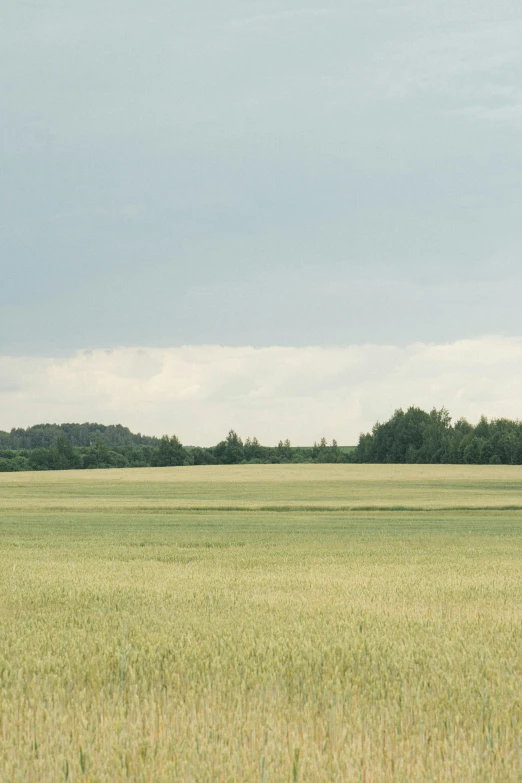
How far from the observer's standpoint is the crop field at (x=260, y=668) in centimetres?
430

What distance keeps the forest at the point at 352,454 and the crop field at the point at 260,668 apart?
105 metres

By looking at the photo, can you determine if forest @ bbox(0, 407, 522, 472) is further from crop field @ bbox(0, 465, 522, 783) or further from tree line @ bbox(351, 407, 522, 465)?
crop field @ bbox(0, 465, 522, 783)

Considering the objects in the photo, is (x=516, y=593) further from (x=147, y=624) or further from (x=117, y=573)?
(x=117, y=573)

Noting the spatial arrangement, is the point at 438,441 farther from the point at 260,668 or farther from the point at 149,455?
the point at 260,668

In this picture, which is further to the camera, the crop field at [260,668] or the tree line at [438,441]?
the tree line at [438,441]

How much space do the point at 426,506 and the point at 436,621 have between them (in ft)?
114

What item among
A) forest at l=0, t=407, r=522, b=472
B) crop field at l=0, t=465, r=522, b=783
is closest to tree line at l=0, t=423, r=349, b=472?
forest at l=0, t=407, r=522, b=472

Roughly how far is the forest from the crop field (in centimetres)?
10473

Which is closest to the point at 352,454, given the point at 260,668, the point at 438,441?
the point at 438,441

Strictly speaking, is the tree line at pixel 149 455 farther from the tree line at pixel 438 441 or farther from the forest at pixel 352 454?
the tree line at pixel 438 441

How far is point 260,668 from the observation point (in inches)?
234

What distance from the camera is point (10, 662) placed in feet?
20.2

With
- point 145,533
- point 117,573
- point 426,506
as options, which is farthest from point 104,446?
point 117,573

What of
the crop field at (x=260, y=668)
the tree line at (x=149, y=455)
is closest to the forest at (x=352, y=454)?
the tree line at (x=149, y=455)
